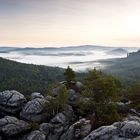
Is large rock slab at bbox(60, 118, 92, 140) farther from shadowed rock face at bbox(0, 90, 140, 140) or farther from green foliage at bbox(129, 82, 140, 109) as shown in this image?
green foliage at bbox(129, 82, 140, 109)

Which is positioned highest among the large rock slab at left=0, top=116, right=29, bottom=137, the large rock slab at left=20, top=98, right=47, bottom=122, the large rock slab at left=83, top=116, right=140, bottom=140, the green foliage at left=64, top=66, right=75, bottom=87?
the green foliage at left=64, top=66, right=75, bottom=87

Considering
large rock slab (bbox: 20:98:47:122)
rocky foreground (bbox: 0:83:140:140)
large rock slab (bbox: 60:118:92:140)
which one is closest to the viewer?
large rock slab (bbox: 60:118:92:140)

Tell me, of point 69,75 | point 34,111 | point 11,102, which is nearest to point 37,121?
point 34,111

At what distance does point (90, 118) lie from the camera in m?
76.6

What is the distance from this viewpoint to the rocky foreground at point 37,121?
71.9m

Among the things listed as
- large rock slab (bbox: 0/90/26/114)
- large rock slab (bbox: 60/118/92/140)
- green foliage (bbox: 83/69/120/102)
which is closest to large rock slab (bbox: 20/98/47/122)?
large rock slab (bbox: 0/90/26/114)

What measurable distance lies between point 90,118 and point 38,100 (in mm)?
17234

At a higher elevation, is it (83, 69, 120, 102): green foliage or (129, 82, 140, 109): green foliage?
(83, 69, 120, 102): green foliage

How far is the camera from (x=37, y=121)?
274ft

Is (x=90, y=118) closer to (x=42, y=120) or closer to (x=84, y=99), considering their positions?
(x=84, y=99)

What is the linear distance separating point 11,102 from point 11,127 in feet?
37.3

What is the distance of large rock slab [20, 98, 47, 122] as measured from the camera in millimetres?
83812

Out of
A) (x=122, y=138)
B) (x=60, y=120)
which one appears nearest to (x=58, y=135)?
(x=60, y=120)

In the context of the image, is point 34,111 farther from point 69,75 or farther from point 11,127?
point 69,75
